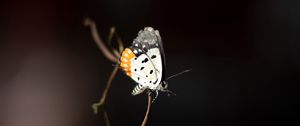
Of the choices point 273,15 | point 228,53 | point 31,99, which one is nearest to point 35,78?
point 31,99

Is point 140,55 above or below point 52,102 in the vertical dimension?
above

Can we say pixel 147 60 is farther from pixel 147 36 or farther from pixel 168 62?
pixel 168 62

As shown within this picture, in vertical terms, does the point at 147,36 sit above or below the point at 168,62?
above

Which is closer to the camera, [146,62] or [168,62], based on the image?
[146,62]

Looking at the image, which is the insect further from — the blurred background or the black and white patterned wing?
the blurred background

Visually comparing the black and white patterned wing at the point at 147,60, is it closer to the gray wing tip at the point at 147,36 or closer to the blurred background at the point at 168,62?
the gray wing tip at the point at 147,36

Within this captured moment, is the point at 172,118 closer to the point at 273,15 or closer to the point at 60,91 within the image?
the point at 60,91

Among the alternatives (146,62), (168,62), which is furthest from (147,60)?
(168,62)

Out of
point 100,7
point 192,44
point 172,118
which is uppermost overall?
point 100,7
